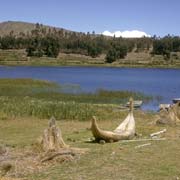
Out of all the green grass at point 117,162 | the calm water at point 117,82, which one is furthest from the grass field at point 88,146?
the calm water at point 117,82

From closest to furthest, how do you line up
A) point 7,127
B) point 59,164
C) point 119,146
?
point 59,164 → point 119,146 → point 7,127

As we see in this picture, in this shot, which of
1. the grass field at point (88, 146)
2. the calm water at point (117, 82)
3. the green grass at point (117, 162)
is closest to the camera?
the green grass at point (117, 162)

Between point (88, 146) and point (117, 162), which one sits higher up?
point (117, 162)

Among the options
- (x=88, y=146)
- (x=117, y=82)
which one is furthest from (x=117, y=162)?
(x=117, y=82)

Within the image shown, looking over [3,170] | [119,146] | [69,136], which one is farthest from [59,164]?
[69,136]

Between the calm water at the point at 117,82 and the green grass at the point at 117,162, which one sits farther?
the calm water at the point at 117,82

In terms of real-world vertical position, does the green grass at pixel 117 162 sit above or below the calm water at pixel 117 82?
above

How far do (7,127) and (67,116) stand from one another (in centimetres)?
596

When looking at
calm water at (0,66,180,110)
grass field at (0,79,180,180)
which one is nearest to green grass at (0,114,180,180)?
grass field at (0,79,180,180)

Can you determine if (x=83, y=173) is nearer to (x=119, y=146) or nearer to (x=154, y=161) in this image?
(x=154, y=161)

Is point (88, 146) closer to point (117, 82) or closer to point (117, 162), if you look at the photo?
point (117, 162)

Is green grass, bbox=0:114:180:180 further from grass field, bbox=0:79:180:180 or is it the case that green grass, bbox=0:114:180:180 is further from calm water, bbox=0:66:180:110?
calm water, bbox=0:66:180:110

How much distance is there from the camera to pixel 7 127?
2812 cm

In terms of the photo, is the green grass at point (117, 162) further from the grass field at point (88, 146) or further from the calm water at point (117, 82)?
the calm water at point (117, 82)
